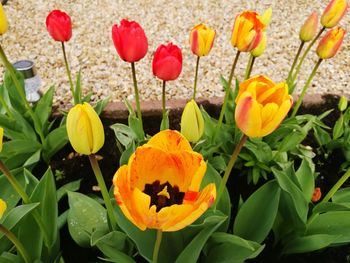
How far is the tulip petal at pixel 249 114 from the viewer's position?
82cm

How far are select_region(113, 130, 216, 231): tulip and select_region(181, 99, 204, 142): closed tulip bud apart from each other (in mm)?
257

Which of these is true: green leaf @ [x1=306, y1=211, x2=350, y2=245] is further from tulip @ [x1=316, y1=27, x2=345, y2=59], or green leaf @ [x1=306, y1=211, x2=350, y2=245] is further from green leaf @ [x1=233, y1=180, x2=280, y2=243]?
tulip @ [x1=316, y1=27, x2=345, y2=59]

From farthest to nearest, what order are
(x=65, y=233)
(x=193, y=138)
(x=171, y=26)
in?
1. (x=171, y=26)
2. (x=65, y=233)
3. (x=193, y=138)

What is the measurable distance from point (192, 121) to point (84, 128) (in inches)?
13.4

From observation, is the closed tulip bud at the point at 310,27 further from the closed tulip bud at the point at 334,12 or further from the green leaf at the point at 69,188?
the green leaf at the point at 69,188

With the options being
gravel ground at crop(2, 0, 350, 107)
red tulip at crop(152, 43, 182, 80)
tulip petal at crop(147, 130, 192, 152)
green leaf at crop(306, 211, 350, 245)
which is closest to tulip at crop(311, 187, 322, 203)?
green leaf at crop(306, 211, 350, 245)

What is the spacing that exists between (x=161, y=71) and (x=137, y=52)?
8 cm

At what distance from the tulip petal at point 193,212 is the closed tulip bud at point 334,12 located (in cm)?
90

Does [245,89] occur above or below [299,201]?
above

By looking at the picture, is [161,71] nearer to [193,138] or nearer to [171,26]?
[193,138]

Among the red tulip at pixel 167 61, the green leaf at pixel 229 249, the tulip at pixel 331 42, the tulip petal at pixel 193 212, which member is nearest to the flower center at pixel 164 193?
the tulip petal at pixel 193 212

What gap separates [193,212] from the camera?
0.76 metres

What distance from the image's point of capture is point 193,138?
3.84 feet

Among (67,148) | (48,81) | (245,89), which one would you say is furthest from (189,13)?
(245,89)
